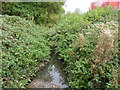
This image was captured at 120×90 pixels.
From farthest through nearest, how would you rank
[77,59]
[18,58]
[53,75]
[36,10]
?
[36,10] < [53,75] < [77,59] < [18,58]

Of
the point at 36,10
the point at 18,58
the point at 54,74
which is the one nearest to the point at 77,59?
the point at 54,74

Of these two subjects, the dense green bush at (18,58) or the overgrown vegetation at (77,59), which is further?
the dense green bush at (18,58)

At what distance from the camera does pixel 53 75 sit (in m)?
3.17

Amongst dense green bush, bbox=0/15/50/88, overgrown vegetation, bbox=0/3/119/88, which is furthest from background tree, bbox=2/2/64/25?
dense green bush, bbox=0/15/50/88

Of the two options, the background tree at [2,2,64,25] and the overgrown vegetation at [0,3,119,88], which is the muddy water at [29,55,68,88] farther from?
the background tree at [2,2,64,25]

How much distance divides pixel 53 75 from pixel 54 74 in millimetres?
56

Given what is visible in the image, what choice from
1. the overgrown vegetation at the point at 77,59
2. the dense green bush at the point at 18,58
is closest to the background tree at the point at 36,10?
the overgrown vegetation at the point at 77,59

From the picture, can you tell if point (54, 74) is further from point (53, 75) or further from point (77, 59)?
point (77, 59)

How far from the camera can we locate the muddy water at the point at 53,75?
9.11 feet

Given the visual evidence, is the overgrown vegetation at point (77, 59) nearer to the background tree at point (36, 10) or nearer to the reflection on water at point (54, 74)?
the reflection on water at point (54, 74)

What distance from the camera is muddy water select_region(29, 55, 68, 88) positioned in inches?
109

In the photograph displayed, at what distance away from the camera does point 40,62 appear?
3502 millimetres

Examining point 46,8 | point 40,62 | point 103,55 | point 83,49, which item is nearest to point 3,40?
point 40,62

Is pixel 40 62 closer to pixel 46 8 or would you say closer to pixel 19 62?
pixel 19 62
